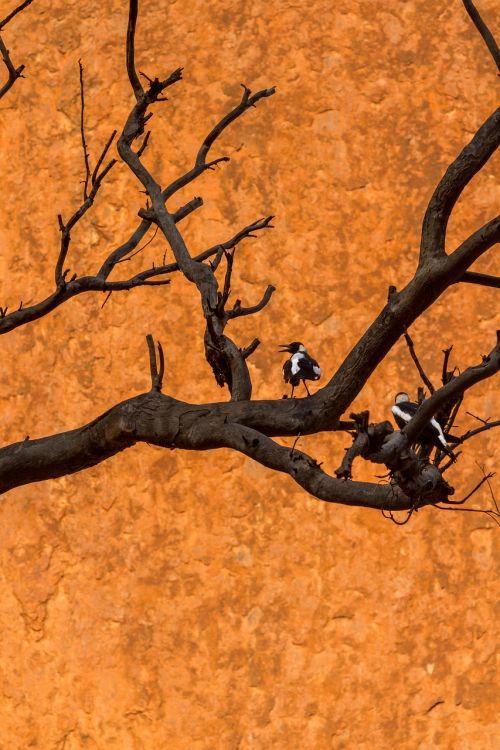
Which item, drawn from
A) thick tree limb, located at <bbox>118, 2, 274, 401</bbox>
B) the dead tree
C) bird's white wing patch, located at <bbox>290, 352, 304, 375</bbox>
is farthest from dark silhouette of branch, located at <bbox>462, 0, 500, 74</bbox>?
bird's white wing patch, located at <bbox>290, 352, 304, 375</bbox>

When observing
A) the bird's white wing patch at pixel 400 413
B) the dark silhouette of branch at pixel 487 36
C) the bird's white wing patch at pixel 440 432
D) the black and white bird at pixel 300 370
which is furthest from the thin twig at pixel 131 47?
the bird's white wing patch at pixel 440 432

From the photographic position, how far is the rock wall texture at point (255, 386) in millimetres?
8758

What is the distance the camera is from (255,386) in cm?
907

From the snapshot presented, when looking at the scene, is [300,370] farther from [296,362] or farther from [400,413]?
[400,413]

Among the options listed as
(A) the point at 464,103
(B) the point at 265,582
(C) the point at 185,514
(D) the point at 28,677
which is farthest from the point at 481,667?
(A) the point at 464,103

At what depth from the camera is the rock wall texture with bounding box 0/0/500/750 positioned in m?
8.76

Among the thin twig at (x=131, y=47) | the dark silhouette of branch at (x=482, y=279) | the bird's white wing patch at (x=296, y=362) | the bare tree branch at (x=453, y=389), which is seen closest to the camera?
the bare tree branch at (x=453, y=389)

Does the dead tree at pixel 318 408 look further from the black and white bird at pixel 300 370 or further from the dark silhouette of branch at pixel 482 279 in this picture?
the black and white bird at pixel 300 370

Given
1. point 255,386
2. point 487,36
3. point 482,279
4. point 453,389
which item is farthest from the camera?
point 255,386

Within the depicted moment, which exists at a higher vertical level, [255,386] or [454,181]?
[255,386]

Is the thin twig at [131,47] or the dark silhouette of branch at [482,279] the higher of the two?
the thin twig at [131,47]

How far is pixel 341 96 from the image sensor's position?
31.2 ft

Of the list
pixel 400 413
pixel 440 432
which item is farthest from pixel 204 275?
pixel 440 432

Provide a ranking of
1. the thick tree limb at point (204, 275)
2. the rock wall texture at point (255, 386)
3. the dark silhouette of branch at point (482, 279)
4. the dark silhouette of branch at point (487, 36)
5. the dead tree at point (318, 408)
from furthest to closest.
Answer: the rock wall texture at point (255, 386)
the thick tree limb at point (204, 275)
the dark silhouette of branch at point (482, 279)
the dark silhouette of branch at point (487, 36)
the dead tree at point (318, 408)
